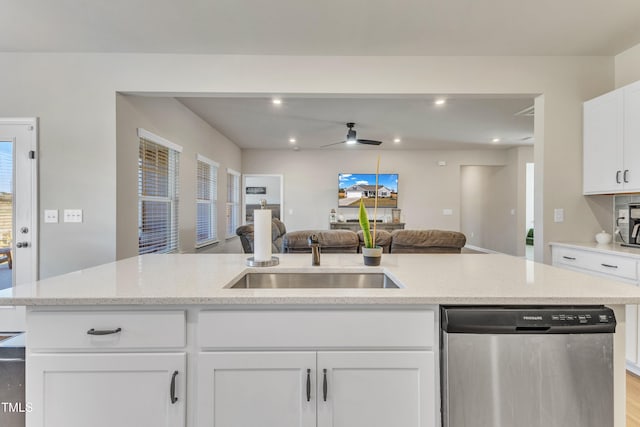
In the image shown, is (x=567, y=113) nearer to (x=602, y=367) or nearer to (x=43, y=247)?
(x=602, y=367)

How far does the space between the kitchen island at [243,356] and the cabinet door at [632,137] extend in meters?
1.89

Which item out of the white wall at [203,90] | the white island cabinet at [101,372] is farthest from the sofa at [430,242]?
the white island cabinet at [101,372]

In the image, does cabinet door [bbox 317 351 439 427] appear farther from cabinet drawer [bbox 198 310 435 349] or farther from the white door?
the white door

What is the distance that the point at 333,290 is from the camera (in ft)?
3.94

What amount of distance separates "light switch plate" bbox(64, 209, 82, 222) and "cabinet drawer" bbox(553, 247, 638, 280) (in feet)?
13.6

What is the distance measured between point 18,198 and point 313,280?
2.74 meters

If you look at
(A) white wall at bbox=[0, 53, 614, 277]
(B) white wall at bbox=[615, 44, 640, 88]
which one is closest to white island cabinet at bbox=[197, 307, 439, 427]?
(A) white wall at bbox=[0, 53, 614, 277]

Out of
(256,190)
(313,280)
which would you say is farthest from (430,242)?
(256,190)

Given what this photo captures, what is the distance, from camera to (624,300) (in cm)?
109

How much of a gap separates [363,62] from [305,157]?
14.4ft

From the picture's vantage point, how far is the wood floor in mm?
1780

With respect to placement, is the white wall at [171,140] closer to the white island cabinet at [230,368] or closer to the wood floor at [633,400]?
the white island cabinet at [230,368]

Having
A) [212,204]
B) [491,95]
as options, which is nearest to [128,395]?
[491,95]

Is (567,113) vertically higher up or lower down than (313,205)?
higher up
